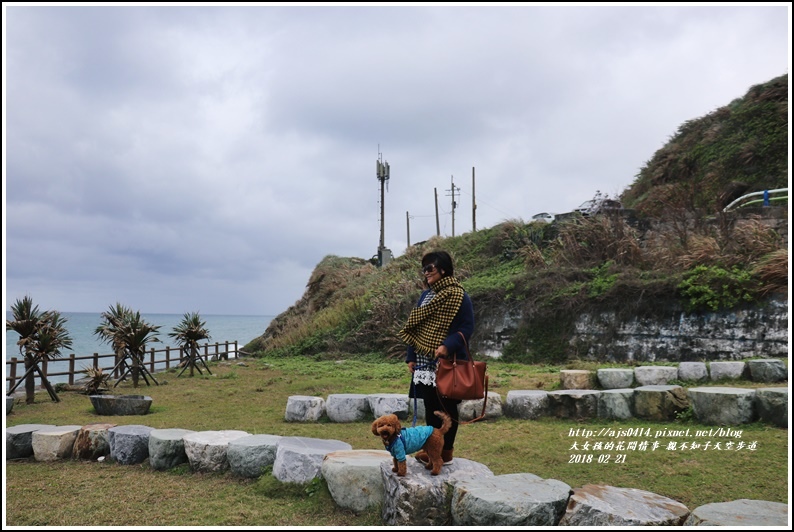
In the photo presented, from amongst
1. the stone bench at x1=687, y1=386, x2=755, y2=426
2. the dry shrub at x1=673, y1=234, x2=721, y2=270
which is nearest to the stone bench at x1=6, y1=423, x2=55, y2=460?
the stone bench at x1=687, y1=386, x2=755, y2=426

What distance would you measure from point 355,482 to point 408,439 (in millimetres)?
686

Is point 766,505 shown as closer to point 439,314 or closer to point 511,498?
point 511,498

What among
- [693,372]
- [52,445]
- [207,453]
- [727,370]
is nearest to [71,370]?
[52,445]

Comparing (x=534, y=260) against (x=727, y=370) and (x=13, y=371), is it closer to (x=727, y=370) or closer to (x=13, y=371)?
(x=727, y=370)

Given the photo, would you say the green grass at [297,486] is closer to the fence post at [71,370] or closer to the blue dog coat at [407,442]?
the blue dog coat at [407,442]

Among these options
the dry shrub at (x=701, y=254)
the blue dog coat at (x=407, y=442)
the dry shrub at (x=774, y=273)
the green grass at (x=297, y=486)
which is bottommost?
the green grass at (x=297, y=486)

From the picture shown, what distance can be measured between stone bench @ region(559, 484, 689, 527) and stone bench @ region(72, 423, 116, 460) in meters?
4.91

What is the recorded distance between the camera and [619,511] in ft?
10.5

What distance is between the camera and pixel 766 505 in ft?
10.7

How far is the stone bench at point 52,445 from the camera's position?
19.3 ft

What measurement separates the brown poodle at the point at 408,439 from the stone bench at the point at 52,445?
415cm

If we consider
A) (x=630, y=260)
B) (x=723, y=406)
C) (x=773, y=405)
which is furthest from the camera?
(x=630, y=260)

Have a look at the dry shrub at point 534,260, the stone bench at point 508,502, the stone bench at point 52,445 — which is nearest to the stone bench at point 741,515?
the stone bench at point 508,502

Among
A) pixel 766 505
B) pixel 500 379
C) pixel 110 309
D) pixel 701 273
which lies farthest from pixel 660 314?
pixel 110 309
